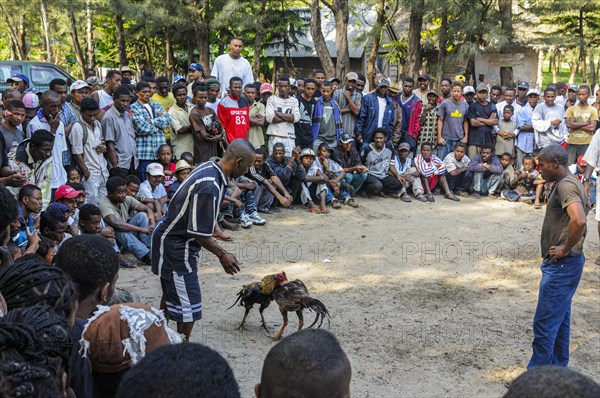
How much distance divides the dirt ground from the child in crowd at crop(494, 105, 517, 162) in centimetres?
184

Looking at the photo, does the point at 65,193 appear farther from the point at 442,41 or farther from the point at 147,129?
the point at 442,41

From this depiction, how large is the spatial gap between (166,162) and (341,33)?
794 centimetres

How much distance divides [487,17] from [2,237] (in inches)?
706

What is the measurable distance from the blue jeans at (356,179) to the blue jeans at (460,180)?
190 centimetres

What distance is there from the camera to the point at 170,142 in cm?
934

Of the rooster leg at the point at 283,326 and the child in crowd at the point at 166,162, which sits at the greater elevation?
the child in crowd at the point at 166,162

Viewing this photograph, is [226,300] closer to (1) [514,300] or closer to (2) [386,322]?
(2) [386,322]

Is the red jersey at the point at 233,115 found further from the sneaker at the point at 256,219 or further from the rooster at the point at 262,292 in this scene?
the rooster at the point at 262,292

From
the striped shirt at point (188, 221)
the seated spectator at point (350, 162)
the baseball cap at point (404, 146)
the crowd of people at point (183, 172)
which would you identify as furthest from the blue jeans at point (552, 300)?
the baseball cap at point (404, 146)

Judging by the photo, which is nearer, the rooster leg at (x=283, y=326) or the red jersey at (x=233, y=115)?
the rooster leg at (x=283, y=326)

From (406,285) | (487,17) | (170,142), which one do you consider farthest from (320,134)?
(487,17)

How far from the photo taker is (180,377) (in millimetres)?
1632

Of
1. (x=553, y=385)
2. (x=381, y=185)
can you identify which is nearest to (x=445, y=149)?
(x=381, y=185)

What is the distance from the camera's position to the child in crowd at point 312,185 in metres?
10.4
